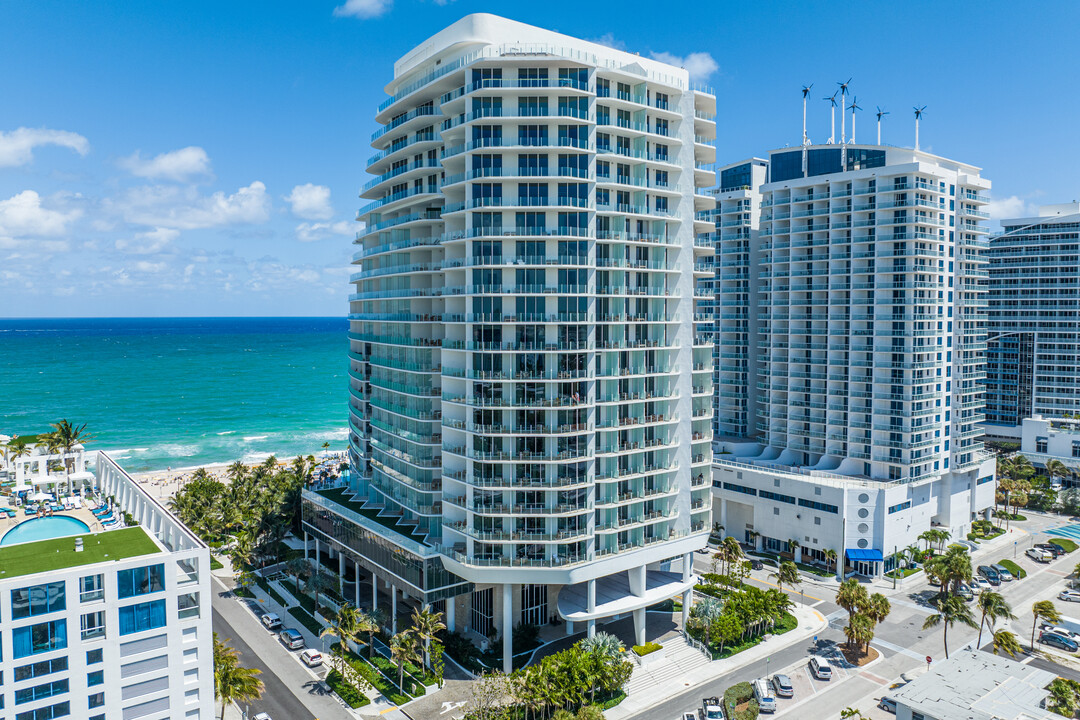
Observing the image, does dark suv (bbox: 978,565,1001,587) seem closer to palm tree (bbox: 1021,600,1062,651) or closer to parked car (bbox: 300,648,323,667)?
palm tree (bbox: 1021,600,1062,651)

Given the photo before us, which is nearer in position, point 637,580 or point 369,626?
point 369,626

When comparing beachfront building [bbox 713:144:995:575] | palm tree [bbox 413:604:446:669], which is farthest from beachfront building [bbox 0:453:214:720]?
beachfront building [bbox 713:144:995:575]

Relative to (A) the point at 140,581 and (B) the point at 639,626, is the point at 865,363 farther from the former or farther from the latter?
(A) the point at 140,581

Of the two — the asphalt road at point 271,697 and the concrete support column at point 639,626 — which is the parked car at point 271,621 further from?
the concrete support column at point 639,626

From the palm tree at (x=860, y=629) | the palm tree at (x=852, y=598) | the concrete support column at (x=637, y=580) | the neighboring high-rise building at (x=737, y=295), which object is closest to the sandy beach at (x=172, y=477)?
the neighboring high-rise building at (x=737, y=295)

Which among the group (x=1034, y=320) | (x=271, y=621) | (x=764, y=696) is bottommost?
(x=764, y=696)

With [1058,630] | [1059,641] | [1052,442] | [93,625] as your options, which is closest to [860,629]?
[1059,641]
